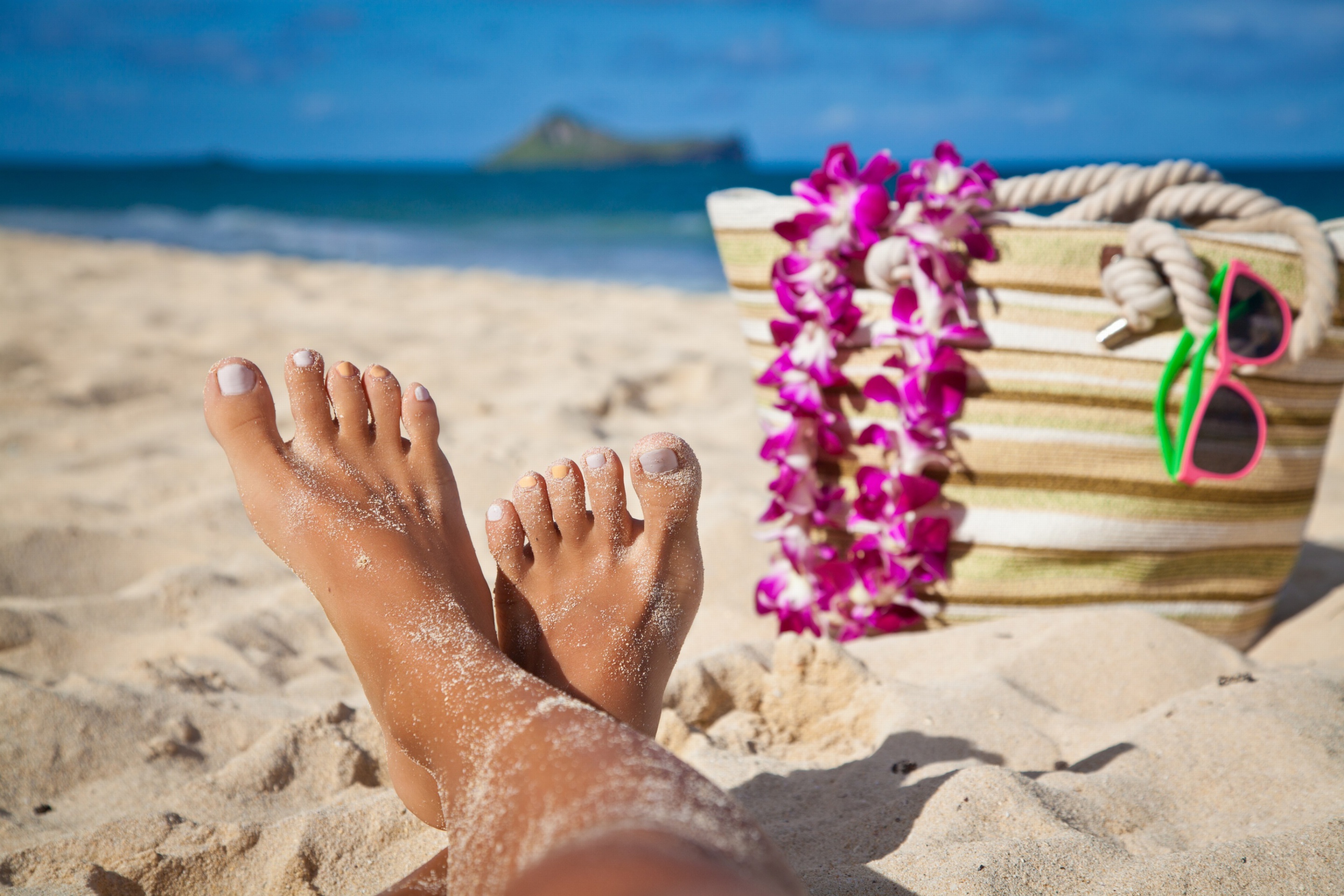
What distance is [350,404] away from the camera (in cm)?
141

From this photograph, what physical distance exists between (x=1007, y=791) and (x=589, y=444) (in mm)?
1908

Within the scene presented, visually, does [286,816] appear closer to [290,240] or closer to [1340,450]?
[1340,450]

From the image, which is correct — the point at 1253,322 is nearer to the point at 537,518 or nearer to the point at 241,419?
the point at 537,518

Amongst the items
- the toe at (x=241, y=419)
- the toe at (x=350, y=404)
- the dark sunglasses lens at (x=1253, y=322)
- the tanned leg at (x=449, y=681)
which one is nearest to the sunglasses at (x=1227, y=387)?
the dark sunglasses lens at (x=1253, y=322)

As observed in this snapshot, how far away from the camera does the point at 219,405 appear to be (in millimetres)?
1322

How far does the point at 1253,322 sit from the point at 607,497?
3.42 feet

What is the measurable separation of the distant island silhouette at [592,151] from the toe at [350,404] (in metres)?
47.6

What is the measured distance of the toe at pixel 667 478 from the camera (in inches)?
46.5

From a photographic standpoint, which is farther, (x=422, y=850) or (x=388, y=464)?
(x=388, y=464)

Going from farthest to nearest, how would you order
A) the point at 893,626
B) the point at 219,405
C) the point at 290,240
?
the point at 290,240
the point at 893,626
the point at 219,405

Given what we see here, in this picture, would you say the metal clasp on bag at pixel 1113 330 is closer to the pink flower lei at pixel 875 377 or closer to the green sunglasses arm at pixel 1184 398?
the green sunglasses arm at pixel 1184 398

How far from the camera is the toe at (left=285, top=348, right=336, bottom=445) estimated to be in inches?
54.1

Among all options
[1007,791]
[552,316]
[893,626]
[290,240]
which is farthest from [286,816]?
[290,240]

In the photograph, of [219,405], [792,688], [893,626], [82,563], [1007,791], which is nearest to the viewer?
[1007,791]
